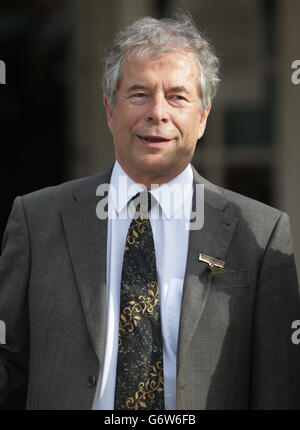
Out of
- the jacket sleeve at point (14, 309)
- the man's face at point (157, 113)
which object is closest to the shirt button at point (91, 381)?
the jacket sleeve at point (14, 309)

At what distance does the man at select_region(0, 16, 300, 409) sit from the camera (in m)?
2.36

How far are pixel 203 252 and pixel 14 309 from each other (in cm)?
61

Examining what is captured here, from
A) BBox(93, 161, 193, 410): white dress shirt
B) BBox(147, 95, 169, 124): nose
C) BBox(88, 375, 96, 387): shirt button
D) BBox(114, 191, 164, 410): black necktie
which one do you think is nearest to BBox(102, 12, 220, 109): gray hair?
BBox(147, 95, 169, 124): nose

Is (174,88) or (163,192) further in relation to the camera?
(163,192)

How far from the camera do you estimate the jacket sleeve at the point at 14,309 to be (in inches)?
95.0

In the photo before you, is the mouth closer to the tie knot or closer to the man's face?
the man's face

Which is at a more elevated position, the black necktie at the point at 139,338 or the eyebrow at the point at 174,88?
the eyebrow at the point at 174,88

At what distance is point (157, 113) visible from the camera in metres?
2.37

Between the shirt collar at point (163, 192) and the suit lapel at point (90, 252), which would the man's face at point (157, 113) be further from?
the suit lapel at point (90, 252)

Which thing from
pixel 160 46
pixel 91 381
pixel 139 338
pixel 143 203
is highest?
pixel 160 46

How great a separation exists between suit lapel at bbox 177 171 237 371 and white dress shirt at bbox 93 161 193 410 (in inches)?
1.5

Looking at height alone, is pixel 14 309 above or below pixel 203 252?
below

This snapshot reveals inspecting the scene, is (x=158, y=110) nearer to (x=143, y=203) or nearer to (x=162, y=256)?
(x=143, y=203)

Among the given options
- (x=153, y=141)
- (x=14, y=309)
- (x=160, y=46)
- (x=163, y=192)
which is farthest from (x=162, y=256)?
(x=160, y=46)
